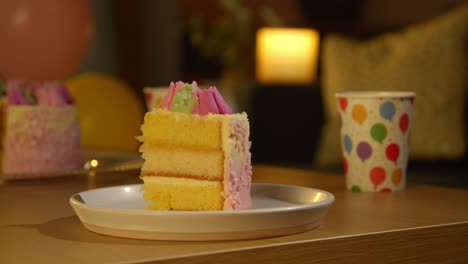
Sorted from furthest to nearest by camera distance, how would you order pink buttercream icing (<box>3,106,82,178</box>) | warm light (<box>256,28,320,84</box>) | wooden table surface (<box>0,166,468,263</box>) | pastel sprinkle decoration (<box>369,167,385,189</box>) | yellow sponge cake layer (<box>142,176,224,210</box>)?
warm light (<box>256,28,320,84</box>)
pink buttercream icing (<box>3,106,82,178</box>)
pastel sprinkle decoration (<box>369,167,385,189</box>)
yellow sponge cake layer (<box>142,176,224,210</box>)
wooden table surface (<box>0,166,468,263</box>)

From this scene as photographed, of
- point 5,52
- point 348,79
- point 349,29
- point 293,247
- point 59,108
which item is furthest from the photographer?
point 349,29

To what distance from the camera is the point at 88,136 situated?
277 cm

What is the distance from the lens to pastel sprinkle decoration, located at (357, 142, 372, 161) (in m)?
1.26

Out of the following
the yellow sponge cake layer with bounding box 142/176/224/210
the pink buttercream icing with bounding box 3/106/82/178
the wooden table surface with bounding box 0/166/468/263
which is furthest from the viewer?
the pink buttercream icing with bounding box 3/106/82/178

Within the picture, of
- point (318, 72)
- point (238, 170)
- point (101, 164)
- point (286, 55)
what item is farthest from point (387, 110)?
point (318, 72)

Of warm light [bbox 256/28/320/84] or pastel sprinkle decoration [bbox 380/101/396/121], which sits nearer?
pastel sprinkle decoration [bbox 380/101/396/121]

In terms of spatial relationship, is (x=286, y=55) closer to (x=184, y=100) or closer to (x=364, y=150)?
(x=364, y=150)

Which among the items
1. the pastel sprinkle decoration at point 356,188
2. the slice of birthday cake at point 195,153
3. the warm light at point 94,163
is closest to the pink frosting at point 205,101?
the slice of birthday cake at point 195,153

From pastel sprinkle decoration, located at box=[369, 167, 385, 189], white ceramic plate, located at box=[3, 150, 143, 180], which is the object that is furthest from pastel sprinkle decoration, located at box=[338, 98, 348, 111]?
white ceramic plate, located at box=[3, 150, 143, 180]

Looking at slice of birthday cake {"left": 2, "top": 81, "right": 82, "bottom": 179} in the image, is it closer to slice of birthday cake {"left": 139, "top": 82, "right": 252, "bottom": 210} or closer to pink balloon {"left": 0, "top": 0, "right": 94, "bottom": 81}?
slice of birthday cake {"left": 139, "top": 82, "right": 252, "bottom": 210}

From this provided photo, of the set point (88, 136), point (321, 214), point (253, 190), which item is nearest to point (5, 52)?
point (88, 136)

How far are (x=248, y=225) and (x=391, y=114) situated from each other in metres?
0.53

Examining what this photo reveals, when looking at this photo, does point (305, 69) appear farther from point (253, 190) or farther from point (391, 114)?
point (253, 190)

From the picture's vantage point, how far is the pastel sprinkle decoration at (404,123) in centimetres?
125
